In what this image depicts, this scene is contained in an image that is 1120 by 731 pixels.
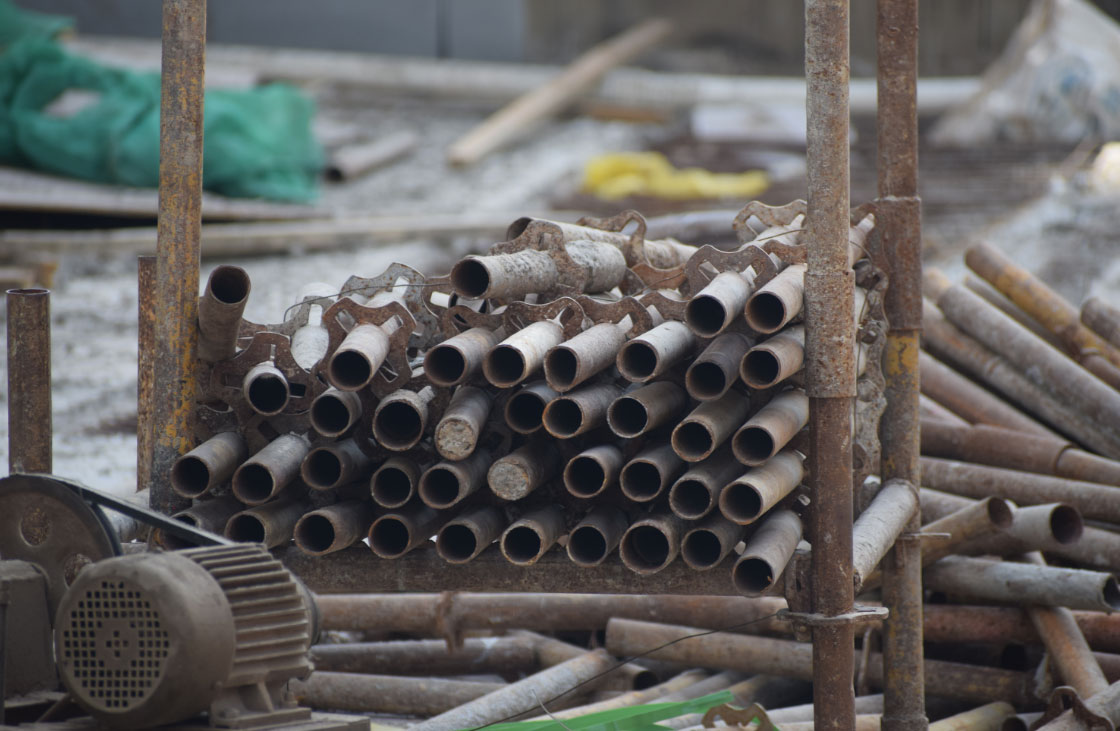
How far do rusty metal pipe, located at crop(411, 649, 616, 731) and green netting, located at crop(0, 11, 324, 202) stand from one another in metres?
8.23

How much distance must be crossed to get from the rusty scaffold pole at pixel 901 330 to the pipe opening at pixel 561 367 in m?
1.81

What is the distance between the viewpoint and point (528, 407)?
13.2 feet

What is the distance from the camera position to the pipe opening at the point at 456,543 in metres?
4.11

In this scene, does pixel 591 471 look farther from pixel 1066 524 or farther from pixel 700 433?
pixel 1066 524

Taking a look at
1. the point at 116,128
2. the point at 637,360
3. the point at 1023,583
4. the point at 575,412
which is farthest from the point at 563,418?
the point at 116,128

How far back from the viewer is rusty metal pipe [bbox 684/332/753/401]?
389cm

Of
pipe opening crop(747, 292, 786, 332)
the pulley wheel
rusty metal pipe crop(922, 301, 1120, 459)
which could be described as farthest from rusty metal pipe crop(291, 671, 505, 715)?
rusty metal pipe crop(922, 301, 1120, 459)

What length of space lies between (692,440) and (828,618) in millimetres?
766

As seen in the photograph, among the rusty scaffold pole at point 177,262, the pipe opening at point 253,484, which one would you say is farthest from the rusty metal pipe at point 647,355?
the rusty scaffold pole at point 177,262

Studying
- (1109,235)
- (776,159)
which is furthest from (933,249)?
(776,159)

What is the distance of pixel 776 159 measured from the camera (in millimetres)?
14320

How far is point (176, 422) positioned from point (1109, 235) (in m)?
9.90

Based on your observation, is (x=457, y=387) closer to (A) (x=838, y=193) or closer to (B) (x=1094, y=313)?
(A) (x=838, y=193)

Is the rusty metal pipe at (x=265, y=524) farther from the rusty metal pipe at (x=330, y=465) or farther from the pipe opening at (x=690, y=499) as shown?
the pipe opening at (x=690, y=499)
